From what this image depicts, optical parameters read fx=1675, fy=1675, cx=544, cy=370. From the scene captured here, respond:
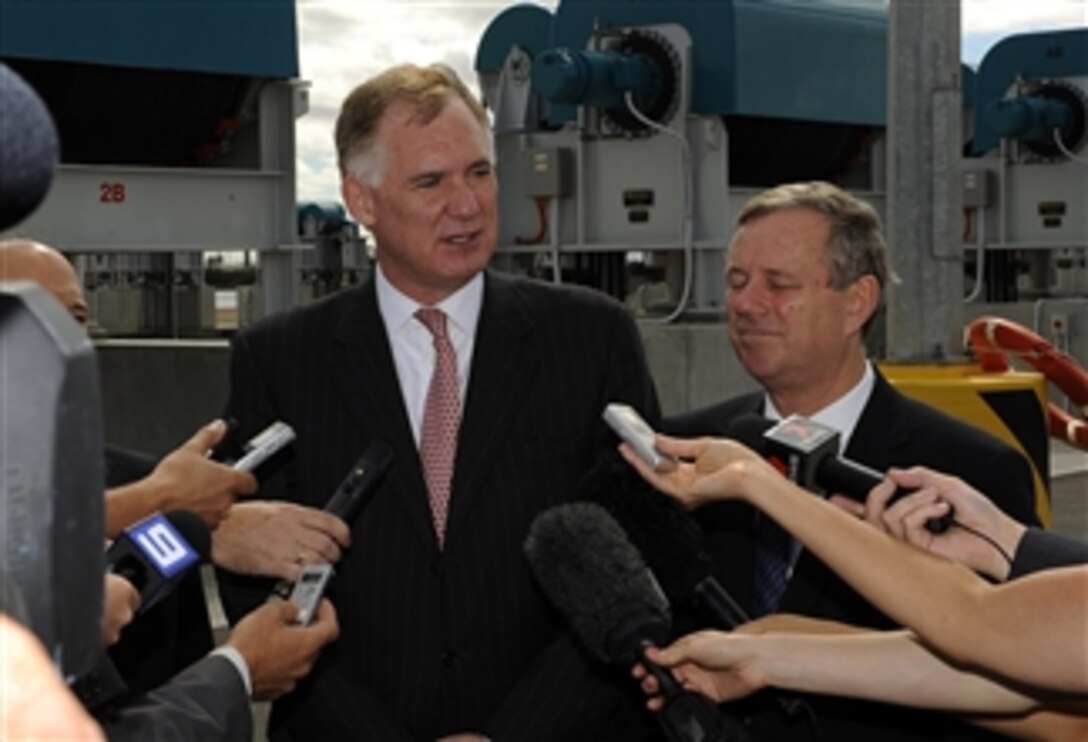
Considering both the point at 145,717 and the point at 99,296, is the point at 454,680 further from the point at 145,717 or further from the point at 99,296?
the point at 99,296

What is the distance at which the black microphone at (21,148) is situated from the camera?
897 millimetres

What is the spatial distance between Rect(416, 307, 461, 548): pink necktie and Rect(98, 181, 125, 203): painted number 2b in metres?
6.63

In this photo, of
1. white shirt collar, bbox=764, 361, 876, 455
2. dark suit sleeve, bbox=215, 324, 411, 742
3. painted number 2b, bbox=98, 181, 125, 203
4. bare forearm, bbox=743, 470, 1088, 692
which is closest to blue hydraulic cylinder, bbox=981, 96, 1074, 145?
painted number 2b, bbox=98, 181, 125, 203

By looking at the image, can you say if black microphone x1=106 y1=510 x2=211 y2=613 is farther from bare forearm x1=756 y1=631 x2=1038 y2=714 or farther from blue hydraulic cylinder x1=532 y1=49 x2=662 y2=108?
blue hydraulic cylinder x1=532 y1=49 x2=662 y2=108

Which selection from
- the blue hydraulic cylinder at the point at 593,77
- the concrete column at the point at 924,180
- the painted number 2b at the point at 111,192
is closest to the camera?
the concrete column at the point at 924,180

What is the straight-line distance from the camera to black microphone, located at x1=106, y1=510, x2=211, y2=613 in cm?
216

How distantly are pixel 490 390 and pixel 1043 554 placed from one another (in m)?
1.17

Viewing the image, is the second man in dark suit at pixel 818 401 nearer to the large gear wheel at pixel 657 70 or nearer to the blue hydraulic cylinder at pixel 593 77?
the blue hydraulic cylinder at pixel 593 77

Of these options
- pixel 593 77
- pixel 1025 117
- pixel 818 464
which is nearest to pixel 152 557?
pixel 818 464

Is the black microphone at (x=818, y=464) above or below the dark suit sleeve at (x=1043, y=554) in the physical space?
above

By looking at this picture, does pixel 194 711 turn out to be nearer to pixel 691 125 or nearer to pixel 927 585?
pixel 927 585

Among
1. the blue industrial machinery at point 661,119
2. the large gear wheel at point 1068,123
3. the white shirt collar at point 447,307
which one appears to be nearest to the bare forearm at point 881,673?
the white shirt collar at point 447,307

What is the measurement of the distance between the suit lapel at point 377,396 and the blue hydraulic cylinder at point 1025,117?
13745mm

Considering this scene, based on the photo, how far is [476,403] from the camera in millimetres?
3215
